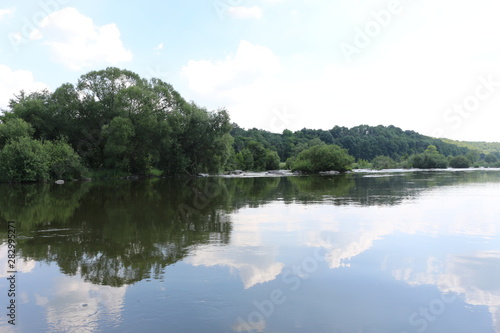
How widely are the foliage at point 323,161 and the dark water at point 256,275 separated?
213 feet

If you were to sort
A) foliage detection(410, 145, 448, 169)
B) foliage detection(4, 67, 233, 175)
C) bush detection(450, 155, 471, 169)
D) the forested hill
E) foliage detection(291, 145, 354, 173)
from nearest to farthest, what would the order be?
foliage detection(4, 67, 233, 175)
foliage detection(291, 145, 354, 173)
foliage detection(410, 145, 448, 169)
bush detection(450, 155, 471, 169)
the forested hill

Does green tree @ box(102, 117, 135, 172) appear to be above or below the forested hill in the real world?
below

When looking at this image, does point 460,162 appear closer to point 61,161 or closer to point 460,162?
point 460,162

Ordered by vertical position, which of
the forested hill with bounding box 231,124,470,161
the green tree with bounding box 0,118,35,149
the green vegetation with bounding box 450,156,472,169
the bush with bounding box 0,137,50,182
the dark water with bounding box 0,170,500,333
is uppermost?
the forested hill with bounding box 231,124,470,161

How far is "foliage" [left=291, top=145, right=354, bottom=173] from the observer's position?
7926 cm

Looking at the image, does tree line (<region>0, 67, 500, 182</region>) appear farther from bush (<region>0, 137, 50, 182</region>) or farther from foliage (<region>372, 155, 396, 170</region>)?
foliage (<region>372, 155, 396, 170</region>)

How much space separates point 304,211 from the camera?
1730cm

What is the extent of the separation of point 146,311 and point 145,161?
56.0m

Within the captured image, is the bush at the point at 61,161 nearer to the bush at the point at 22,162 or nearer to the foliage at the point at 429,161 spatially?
the bush at the point at 22,162

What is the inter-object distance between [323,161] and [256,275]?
73.5 meters

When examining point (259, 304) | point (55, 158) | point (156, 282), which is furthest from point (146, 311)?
point (55, 158)

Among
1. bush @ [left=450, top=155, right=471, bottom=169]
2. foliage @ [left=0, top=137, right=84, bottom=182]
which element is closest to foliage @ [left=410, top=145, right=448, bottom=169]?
bush @ [left=450, top=155, right=471, bottom=169]

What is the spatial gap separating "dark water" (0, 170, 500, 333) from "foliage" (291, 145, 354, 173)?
64851mm

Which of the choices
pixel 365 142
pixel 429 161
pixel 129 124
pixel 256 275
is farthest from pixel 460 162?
pixel 256 275
